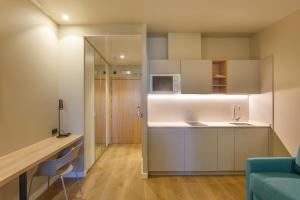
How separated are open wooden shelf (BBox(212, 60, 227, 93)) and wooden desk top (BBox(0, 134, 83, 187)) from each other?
107 inches

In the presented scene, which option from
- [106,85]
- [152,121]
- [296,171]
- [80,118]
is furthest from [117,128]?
[296,171]

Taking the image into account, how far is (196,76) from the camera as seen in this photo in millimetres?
4324

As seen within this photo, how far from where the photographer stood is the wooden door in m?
7.19

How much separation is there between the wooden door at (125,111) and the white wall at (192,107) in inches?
101

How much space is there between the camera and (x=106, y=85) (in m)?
6.38

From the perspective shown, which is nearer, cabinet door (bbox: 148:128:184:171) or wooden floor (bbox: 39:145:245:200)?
wooden floor (bbox: 39:145:245:200)

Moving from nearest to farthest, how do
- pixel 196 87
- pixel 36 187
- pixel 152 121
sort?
pixel 36 187 → pixel 196 87 → pixel 152 121

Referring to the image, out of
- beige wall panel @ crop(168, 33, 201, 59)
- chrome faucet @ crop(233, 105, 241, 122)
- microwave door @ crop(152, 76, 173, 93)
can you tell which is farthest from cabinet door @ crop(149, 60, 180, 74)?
chrome faucet @ crop(233, 105, 241, 122)

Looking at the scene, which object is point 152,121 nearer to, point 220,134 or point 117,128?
point 220,134

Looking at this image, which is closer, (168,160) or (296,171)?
(296,171)

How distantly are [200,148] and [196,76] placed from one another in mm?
1308

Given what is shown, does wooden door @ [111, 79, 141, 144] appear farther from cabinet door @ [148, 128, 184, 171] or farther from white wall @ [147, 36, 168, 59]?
cabinet door @ [148, 128, 184, 171]

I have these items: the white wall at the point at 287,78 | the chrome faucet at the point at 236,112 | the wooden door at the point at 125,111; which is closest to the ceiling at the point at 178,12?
the white wall at the point at 287,78

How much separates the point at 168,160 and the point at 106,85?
312cm
